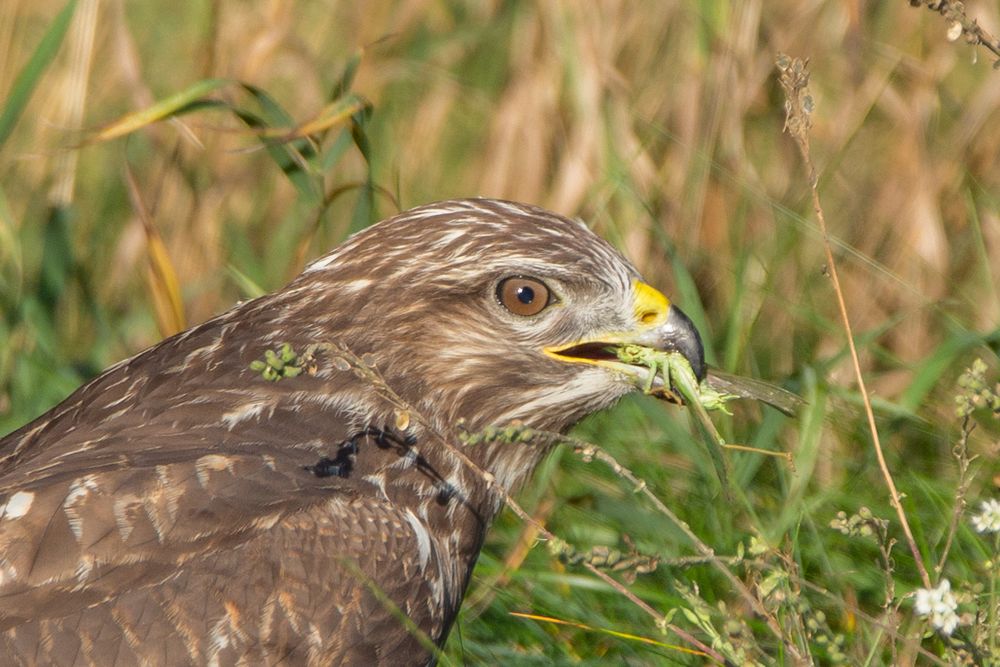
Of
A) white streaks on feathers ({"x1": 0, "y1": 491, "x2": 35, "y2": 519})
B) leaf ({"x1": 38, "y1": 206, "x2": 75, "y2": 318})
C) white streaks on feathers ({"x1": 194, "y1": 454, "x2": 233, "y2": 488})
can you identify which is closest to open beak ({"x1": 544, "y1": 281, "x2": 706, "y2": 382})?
white streaks on feathers ({"x1": 194, "y1": 454, "x2": 233, "y2": 488})

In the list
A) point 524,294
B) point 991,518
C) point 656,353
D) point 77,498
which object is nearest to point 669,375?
point 656,353

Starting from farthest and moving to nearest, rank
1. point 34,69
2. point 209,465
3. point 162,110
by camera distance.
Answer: point 34,69
point 162,110
point 209,465

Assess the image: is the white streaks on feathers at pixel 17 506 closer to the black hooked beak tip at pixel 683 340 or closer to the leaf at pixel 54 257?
the black hooked beak tip at pixel 683 340

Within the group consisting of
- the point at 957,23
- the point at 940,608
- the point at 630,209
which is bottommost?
the point at 630,209

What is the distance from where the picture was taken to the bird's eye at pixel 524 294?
12.0 ft

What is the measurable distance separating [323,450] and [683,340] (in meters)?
0.79

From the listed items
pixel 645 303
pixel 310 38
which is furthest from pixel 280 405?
pixel 310 38

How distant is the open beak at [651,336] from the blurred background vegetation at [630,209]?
515mm

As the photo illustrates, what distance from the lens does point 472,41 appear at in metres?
6.52

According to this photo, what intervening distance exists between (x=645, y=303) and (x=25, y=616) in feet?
4.64

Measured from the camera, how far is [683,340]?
3.62 meters

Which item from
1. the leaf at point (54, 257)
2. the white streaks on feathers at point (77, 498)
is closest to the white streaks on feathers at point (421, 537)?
the white streaks on feathers at point (77, 498)

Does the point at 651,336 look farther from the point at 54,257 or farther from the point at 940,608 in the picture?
the point at 54,257

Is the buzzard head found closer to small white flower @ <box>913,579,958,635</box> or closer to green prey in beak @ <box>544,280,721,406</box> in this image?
green prey in beak @ <box>544,280,721,406</box>
